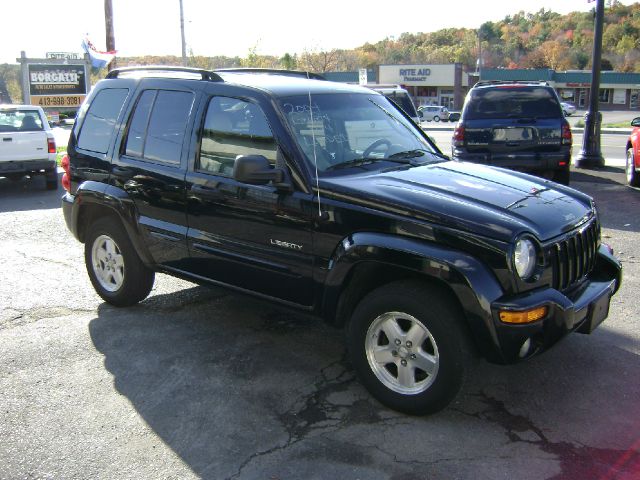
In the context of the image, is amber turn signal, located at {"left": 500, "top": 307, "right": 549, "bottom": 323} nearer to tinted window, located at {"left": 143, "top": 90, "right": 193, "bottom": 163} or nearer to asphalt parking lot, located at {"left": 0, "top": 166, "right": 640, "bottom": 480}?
asphalt parking lot, located at {"left": 0, "top": 166, "right": 640, "bottom": 480}

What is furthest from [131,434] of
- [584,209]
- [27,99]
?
[27,99]

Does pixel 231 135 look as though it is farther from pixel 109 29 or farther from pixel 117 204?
pixel 109 29

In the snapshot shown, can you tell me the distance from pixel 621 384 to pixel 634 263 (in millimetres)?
3052

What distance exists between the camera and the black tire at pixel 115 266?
5504 millimetres

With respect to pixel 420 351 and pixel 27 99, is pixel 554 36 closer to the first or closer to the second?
pixel 27 99

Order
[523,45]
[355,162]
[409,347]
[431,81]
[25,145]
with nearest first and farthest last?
[409,347] → [355,162] → [25,145] → [431,81] → [523,45]

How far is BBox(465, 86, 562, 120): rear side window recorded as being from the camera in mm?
10734

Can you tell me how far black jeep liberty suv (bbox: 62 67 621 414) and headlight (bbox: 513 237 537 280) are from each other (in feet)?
0.04

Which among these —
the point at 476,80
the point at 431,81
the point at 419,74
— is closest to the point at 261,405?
the point at 419,74

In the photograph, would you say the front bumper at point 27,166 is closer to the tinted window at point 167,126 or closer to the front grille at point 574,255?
the tinted window at point 167,126

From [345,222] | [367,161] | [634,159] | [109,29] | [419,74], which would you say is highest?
[109,29]

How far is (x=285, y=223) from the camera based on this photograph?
4.22 meters

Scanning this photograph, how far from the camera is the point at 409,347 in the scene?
3.74 metres

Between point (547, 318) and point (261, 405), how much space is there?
1.75 m
